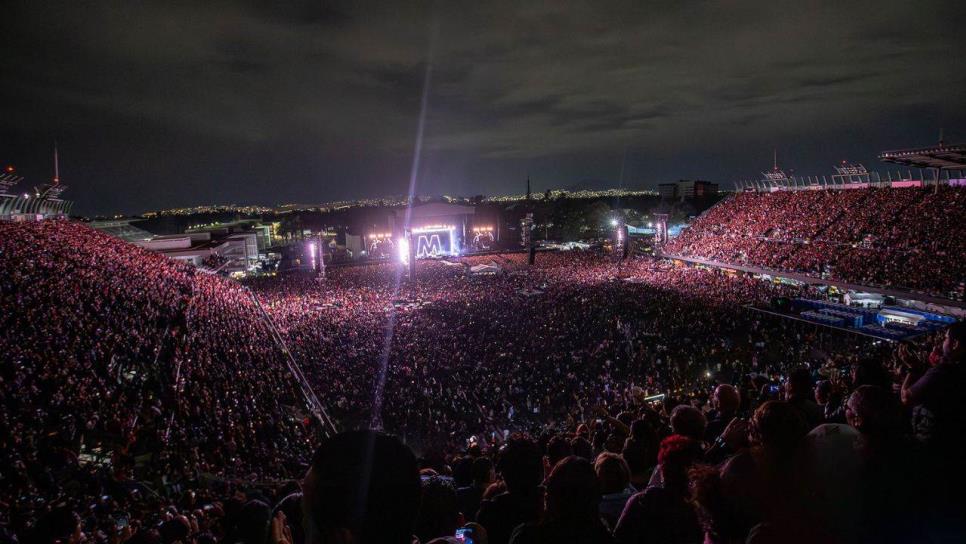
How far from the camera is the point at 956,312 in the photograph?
2095 cm

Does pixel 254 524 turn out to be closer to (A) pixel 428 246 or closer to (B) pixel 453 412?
(B) pixel 453 412

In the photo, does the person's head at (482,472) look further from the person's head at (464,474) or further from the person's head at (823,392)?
the person's head at (823,392)

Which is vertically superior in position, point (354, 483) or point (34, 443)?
point (354, 483)

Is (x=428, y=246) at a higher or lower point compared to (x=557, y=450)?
higher

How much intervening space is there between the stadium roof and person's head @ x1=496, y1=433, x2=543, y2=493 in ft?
105

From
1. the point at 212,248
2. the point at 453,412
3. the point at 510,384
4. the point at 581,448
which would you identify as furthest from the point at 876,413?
the point at 212,248

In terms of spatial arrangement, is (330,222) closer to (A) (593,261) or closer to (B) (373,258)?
(B) (373,258)

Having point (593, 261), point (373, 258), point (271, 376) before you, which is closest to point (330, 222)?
point (373, 258)

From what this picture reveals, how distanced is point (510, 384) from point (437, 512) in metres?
11.3

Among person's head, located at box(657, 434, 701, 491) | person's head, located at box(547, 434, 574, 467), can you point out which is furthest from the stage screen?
person's head, located at box(657, 434, 701, 491)

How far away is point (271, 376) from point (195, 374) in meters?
1.85

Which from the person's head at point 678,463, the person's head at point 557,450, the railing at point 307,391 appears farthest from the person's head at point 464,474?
the railing at point 307,391

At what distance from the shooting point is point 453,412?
1266 centimetres

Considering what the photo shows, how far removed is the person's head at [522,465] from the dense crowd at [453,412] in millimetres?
16
